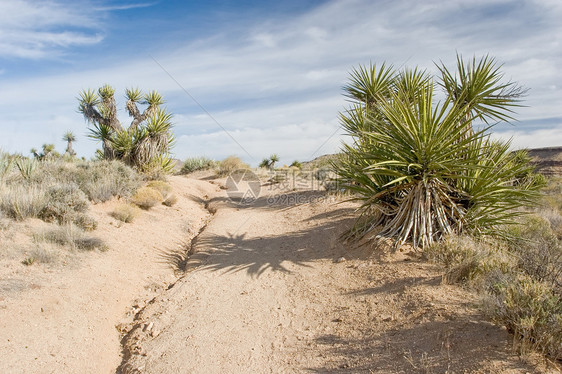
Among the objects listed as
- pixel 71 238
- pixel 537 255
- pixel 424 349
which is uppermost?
pixel 537 255

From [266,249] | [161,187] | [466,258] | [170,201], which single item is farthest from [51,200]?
[466,258]

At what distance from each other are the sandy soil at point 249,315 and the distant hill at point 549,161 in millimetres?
30788

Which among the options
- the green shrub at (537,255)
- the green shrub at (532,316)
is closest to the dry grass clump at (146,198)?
the green shrub at (537,255)

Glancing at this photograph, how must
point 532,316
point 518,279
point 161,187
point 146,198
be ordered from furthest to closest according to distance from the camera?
1. point 161,187
2. point 146,198
3. point 518,279
4. point 532,316

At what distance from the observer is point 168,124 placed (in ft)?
50.8

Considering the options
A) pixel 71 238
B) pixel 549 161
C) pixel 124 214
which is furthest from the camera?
pixel 549 161

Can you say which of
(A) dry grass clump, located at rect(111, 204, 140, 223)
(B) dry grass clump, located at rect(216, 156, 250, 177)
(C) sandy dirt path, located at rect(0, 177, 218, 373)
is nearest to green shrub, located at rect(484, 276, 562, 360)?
(C) sandy dirt path, located at rect(0, 177, 218, 373)

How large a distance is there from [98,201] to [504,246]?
9703mm

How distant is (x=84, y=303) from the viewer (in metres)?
5.77

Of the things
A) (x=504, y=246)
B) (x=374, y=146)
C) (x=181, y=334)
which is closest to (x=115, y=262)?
(x=181, y=334)

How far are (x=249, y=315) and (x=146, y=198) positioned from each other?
7116mm

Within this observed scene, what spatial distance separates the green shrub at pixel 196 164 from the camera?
26578 mm

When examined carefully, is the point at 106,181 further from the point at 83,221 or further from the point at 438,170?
the point at 438,170

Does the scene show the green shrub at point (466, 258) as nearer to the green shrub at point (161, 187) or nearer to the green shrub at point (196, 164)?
the green shrub at point (161, 187)
